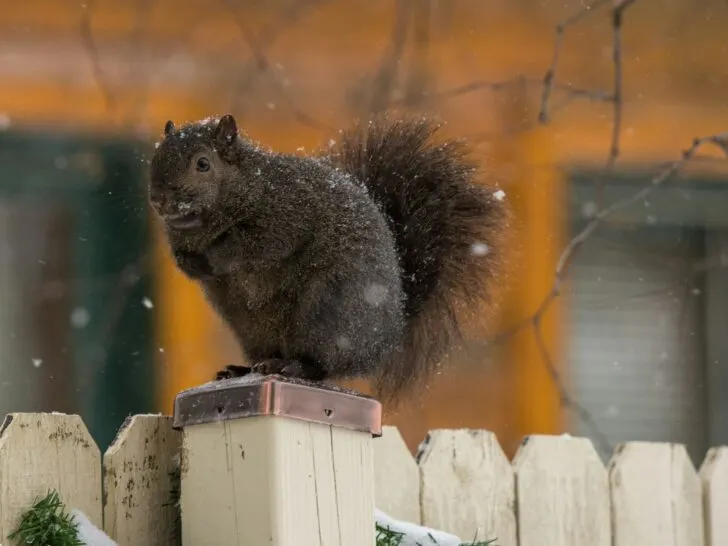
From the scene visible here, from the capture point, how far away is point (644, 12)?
5.15 m

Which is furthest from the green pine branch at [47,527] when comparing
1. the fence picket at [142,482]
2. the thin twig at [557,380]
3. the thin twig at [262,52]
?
the thin twig at [262,52]

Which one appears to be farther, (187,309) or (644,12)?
(644,12)

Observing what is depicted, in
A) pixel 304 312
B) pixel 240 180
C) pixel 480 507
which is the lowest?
pixel 480 507

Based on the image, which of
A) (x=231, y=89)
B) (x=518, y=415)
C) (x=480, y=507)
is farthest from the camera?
(x=518, y=415)

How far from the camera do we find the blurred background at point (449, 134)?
466 centimetres

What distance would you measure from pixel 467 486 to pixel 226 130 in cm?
79

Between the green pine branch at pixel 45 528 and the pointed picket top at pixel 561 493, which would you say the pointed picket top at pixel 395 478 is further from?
the green pine branch at pixel 45 528

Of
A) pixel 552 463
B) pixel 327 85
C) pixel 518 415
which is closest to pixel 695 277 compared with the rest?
pixel 518 415

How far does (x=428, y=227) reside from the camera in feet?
8.11

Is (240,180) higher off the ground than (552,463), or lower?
higher

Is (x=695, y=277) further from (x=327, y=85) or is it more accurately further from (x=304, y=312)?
(x=304, y=312)

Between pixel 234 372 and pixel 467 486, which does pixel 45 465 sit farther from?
pixel 467 486

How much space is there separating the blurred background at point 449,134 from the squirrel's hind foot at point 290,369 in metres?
2.23

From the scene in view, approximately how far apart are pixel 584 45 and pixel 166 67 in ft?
4.87
